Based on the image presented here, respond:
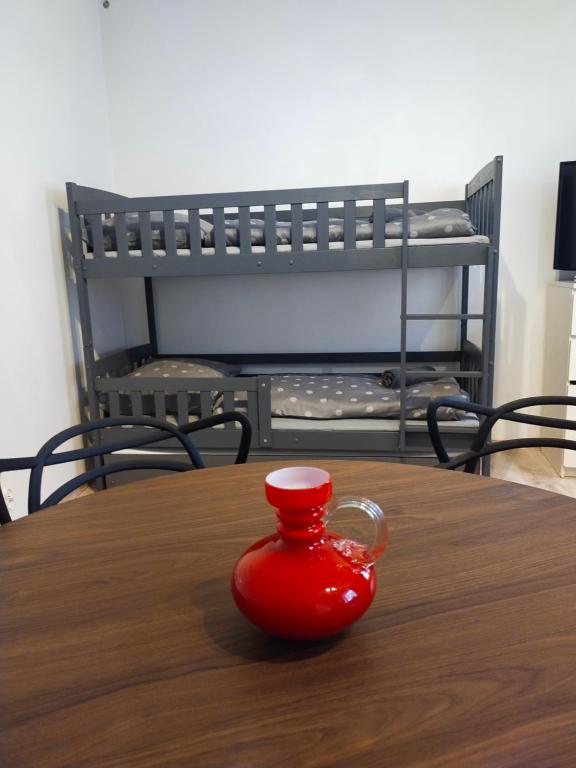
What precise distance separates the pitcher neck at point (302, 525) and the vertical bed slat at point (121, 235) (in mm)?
2077

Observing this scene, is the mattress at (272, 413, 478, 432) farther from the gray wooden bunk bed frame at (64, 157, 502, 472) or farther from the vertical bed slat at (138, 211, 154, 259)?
the vertical bed slat at (138, 211, 154, 259)

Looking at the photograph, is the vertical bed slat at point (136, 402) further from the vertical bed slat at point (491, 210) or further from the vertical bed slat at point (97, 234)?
the vertical bed slat at point (491, 210)

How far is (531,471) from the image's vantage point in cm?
264

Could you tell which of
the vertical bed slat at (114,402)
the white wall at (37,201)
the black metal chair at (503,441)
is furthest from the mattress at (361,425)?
the black metal chair at (503,441)

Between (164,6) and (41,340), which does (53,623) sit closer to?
(41,340)

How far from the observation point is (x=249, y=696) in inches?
18.3

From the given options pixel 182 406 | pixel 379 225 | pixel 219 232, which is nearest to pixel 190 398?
pixel 182 406

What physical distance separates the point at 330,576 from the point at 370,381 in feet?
7.72

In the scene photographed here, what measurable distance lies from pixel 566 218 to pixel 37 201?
2.38 metres

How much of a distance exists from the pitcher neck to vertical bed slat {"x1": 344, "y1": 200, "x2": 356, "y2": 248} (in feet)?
6.20

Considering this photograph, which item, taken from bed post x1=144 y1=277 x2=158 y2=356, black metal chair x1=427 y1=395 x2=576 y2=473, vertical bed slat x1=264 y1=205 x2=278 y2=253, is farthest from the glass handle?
bed post x1=144 y1=277 x2=158 y2=356

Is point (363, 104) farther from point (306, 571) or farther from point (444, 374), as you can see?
point (306, 571)

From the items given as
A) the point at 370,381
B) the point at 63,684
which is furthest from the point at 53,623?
the point at 370,381

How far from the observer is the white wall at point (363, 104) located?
2.75 metres
